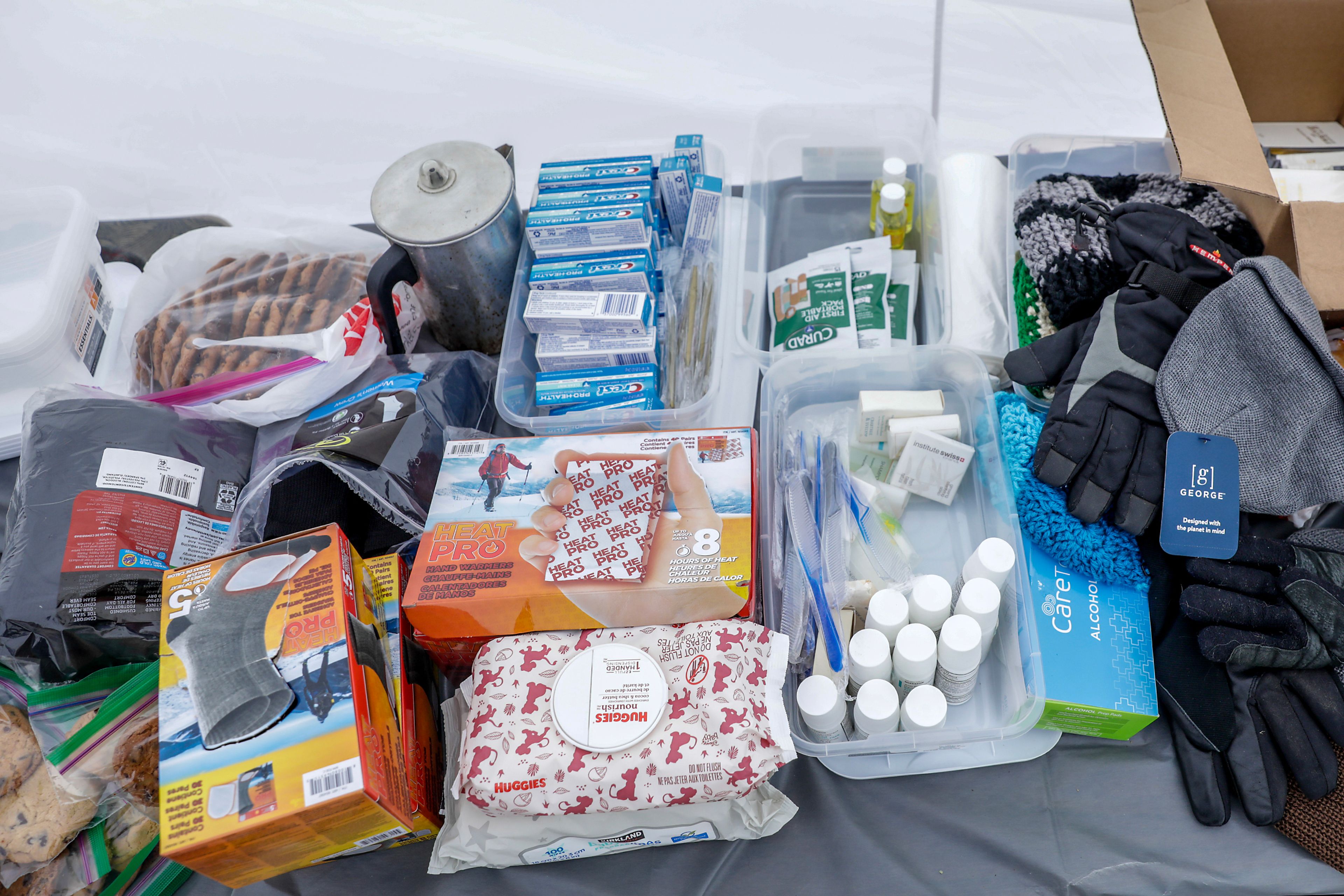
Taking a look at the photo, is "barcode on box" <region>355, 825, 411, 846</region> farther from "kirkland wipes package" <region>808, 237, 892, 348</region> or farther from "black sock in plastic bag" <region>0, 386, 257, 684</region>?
"kirkland wipes package" <region>808, 237, 892, 348</region>

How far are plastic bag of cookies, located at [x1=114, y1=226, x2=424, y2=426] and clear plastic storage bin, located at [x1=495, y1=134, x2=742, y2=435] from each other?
0.49 feet

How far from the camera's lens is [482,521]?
79cm

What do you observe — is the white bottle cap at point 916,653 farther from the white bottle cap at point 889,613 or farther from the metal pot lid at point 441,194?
the metal pot lid at point 441,194

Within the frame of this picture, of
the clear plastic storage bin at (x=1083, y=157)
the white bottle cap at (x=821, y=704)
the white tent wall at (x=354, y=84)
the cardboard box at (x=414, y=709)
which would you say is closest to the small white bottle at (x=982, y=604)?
the white bottle cap at (x=821, y=704)

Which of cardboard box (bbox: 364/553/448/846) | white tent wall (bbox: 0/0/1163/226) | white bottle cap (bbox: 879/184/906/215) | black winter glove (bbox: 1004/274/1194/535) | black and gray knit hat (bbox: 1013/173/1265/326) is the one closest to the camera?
cardboard box (bbox: 364/553/448/846)

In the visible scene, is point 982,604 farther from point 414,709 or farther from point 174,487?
point 174,487

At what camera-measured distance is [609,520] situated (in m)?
0.77

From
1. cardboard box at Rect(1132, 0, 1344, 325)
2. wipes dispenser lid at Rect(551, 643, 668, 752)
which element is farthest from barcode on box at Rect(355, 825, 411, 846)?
cardboard box at Rect(1132, 0, 1344, 325)

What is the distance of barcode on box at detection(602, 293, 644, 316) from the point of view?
95 cm

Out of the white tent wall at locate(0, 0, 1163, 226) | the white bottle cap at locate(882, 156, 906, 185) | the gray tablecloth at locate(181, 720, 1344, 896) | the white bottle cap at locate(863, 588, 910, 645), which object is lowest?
the gray tablecloth at locate(181, 720, 1344, 896)

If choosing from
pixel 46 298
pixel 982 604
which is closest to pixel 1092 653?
pixel 982 604

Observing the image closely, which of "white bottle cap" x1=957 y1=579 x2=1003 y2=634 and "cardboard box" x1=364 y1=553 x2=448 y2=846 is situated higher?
"white bottle cap" x1=957 y1=579 x2=1003 y2=634

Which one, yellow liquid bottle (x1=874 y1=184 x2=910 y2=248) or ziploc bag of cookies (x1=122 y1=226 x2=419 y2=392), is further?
yellow liquid bottle (x1=874 y1=184 x2=910 y2=248)

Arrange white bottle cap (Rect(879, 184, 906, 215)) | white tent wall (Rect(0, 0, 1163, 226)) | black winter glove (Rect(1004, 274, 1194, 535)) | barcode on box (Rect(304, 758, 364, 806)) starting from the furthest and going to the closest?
white tent wall (Rect(0, 0, 1163, 226))
white bottle cap (Rect(879, 184, 906, 215))
black winter glove (Rect(1004, 274, 1194, 535))
barcode on box (Rect(304, 758, 364, 806))
